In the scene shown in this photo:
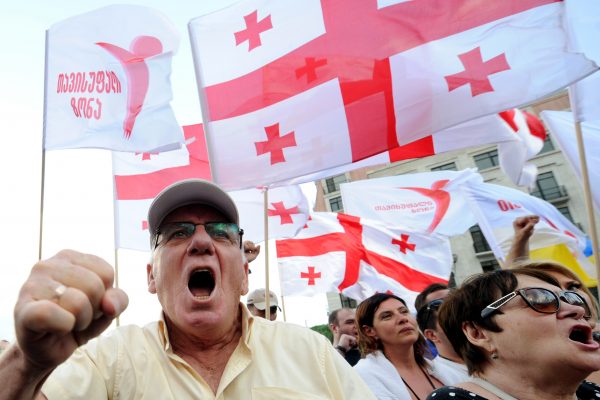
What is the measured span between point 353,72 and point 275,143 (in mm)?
902

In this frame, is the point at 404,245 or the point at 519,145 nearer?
the point at 519,145

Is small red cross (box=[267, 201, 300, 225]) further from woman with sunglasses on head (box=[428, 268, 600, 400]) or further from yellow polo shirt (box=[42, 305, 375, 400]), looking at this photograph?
yellow polo shirt (box=[42, 305, 375, 400])

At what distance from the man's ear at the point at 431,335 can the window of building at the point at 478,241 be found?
28424 millimetres

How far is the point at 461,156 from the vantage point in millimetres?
30734

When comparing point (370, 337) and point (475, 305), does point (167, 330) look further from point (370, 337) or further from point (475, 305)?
point (370, 337)

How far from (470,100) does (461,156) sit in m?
29.2

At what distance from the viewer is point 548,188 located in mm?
28922

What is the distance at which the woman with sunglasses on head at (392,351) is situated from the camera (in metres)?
3.15

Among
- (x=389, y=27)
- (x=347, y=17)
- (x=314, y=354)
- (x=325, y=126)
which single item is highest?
(x=347, y=17)

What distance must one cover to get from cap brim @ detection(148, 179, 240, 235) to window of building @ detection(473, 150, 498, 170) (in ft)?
102

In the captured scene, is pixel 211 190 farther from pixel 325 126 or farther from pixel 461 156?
pixel 461 156

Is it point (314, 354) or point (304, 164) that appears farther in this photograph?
point (304, 164)

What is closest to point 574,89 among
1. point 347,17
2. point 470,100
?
point 470,100

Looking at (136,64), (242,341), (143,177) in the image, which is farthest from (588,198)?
(143,177)
